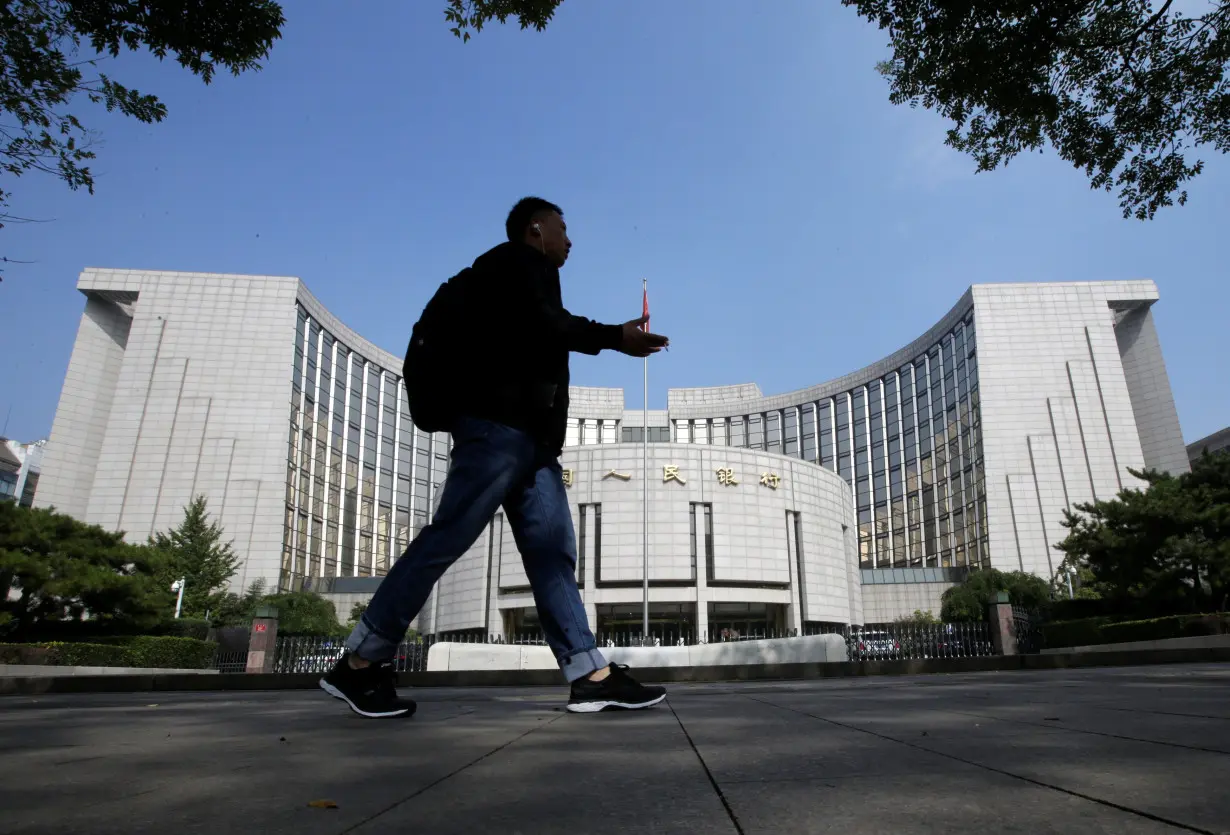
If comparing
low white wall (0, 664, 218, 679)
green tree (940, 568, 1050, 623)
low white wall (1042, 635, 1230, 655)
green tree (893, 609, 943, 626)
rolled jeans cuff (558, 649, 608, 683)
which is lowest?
low white wall (0, 664, 218, 679)

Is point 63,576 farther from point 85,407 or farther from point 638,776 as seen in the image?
point 85,407

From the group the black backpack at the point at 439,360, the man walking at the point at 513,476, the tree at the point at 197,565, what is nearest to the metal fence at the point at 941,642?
the man walking at the point at 513,476

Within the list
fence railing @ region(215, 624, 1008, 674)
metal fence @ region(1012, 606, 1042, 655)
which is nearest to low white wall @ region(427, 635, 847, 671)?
fence railing @ region(215, 624, 1008, 674)

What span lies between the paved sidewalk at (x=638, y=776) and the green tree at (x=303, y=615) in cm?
4651

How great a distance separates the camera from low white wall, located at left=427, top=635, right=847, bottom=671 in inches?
786

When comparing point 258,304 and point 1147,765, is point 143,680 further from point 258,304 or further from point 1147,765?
point 258,304

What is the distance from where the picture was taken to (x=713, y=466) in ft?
164

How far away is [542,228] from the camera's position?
3641 mm

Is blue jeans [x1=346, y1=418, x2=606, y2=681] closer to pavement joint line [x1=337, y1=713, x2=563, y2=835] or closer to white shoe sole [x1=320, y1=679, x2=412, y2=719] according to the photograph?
white shoe sole [x1=320, y1=679, x2=412, y2=719]

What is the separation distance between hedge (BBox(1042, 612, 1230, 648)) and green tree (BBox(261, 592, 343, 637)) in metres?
37.6

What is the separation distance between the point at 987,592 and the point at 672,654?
36.7 metres

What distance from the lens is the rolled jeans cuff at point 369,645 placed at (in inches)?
119

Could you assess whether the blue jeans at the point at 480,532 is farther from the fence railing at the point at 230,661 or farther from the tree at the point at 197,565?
the tree at the point at 197,565

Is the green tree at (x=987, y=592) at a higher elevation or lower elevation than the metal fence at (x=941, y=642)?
higher
